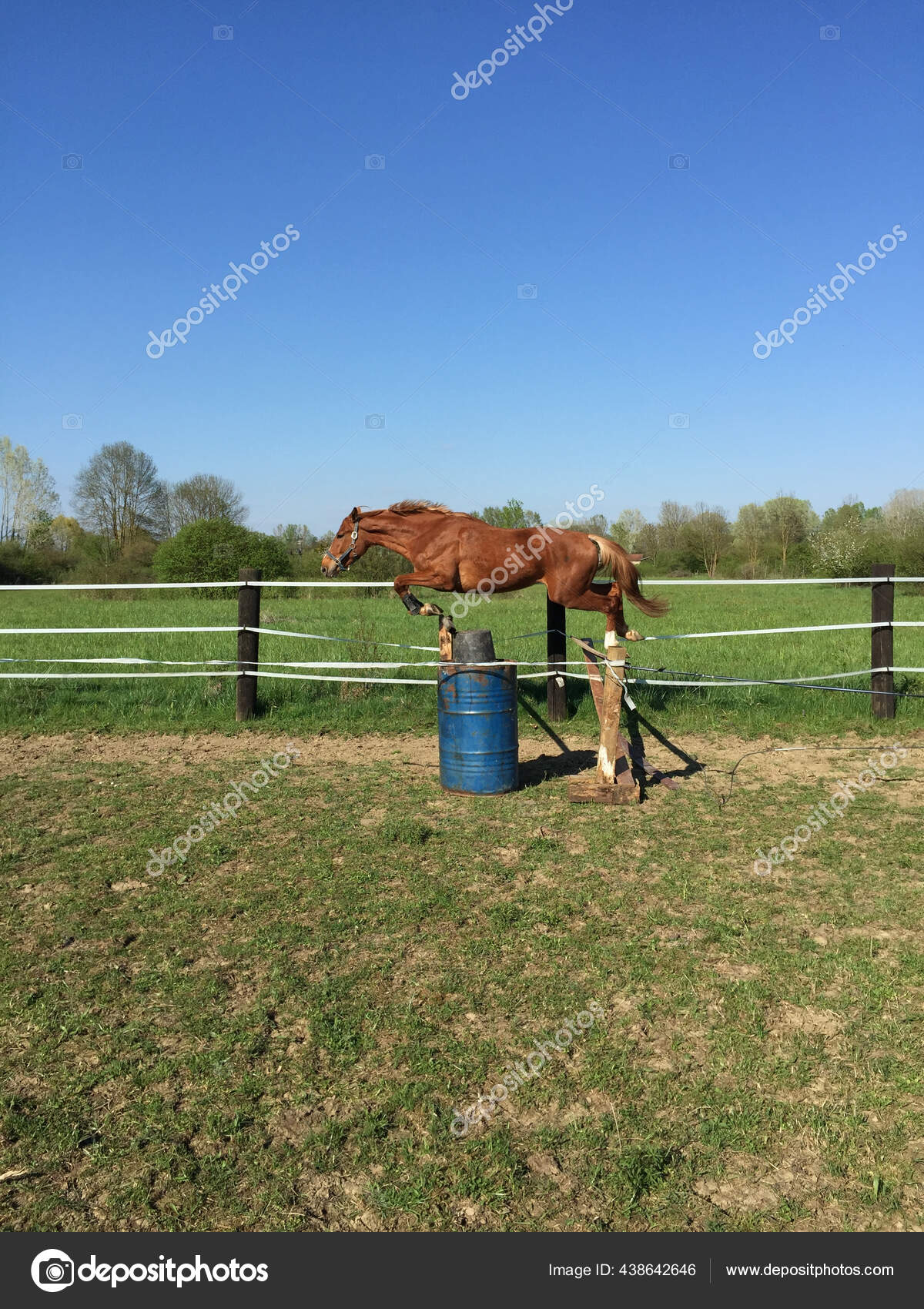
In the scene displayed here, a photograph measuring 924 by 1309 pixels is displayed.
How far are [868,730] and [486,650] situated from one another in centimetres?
445

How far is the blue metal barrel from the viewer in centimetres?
646

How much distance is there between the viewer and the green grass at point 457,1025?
2480mm

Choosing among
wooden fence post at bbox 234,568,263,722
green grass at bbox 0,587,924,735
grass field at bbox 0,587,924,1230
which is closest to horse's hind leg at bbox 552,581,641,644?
grass field at bbox 0,587,924,1230

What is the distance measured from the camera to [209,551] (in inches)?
1417

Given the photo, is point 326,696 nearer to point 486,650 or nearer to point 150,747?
point 150,747

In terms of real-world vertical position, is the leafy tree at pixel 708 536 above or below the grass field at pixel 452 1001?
above

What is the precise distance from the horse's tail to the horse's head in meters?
1.83

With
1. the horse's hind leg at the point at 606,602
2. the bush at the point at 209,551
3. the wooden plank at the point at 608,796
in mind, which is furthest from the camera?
the bush at the point at 209,551

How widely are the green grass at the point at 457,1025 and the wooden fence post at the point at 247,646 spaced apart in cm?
322

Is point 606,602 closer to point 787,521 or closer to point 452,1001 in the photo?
point 452,1001

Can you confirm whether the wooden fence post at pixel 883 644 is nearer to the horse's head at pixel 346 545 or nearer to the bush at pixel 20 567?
the horse's head at pixel 346 545
